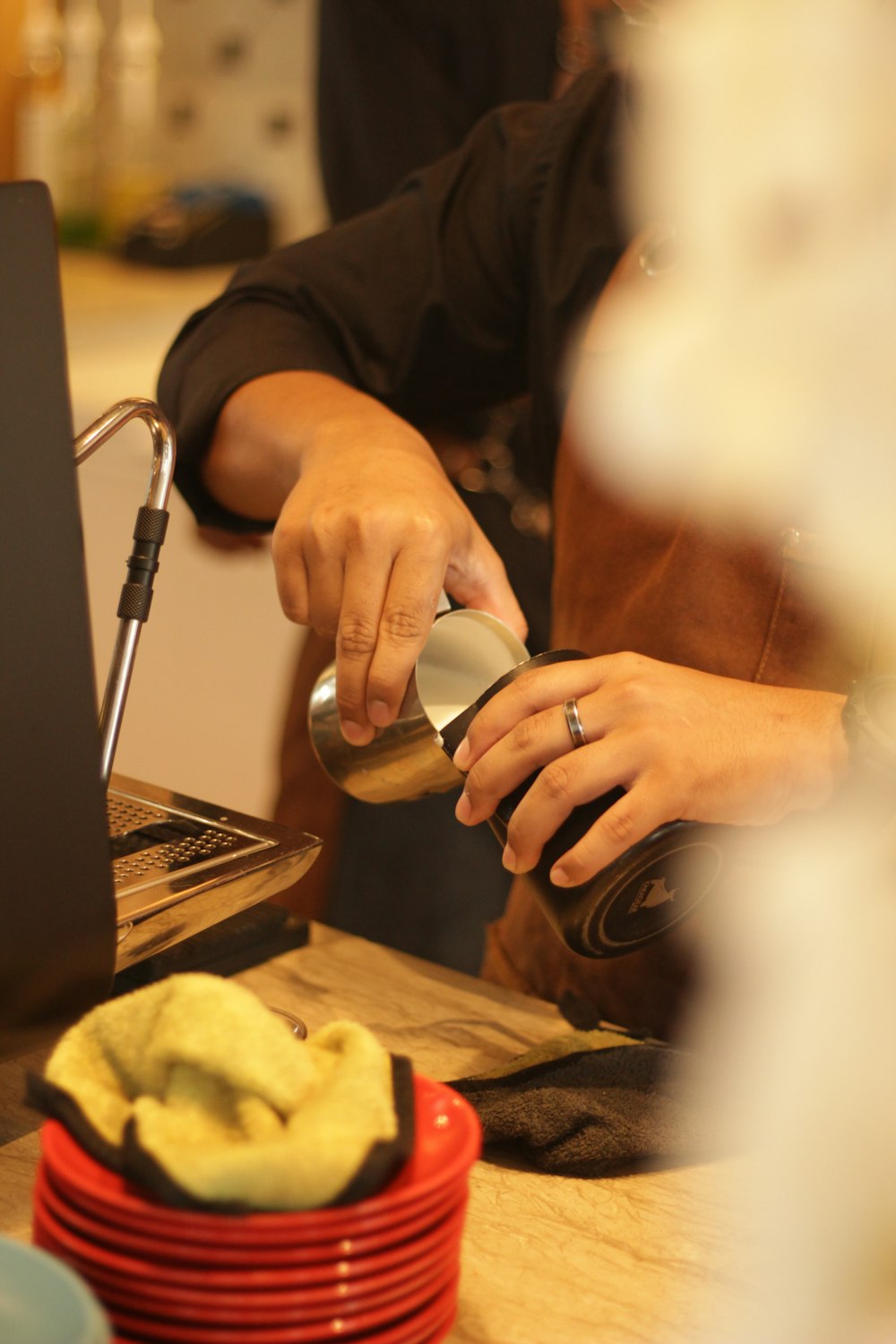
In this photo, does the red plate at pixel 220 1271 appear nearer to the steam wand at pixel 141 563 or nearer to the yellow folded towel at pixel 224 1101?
the yellow folded towel at pixel 224 1101

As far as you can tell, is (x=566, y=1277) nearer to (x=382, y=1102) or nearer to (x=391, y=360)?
(x=382, y=1102)

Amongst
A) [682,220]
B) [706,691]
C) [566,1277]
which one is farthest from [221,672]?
[566,1277]

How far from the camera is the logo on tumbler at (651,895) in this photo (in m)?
0.75

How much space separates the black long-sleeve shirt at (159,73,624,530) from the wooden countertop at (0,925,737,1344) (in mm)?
480

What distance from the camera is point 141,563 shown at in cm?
75

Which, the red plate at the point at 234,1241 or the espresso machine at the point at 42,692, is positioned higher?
the espresso machine at the point at 42,692

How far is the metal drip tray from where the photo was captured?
0.71m

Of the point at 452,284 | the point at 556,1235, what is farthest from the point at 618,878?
the point at 452,284

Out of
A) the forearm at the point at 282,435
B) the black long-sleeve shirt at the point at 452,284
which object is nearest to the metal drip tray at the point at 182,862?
the forearm at the point at 282,435

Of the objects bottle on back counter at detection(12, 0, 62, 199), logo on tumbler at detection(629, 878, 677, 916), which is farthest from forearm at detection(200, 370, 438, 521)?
bottle on back counter at detection(12, 0, 62, 199)

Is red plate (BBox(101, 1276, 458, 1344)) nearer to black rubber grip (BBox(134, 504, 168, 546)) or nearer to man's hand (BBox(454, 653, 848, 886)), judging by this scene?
man's hand (BBox(454, 653, 848, 886))

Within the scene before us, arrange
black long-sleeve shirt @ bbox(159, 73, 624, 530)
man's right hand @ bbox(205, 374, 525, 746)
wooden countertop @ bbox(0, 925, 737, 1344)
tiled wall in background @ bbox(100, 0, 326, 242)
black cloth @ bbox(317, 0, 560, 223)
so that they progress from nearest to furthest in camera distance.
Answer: wooden countertop @ bbox(0, 925, 737, 1344)
man's right hand @ bbox(205, 374, 525, 746)
black long-sleeve shirt @ bbox(159, 73, 624, 530)
black cloth @ bbox(317, 0, 560, 223)
tiled wall in background @ bbox(100, 0, 326, 242)

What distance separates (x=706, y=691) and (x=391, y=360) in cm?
52

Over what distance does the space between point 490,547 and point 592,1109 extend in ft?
1.11
